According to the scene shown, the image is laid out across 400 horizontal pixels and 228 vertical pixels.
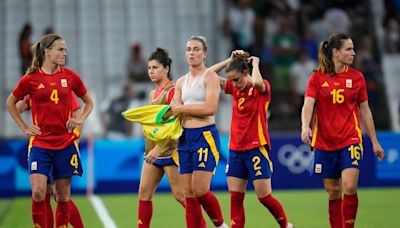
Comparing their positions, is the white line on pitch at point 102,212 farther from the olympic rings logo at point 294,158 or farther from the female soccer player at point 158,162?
the olympic rings logo at point 294,158

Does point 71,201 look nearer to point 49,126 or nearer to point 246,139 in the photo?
point 49,126

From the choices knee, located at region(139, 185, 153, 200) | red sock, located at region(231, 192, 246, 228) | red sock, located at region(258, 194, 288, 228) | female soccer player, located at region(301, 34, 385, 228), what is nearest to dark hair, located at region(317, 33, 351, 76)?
→ female soccer player, located at region(301, 34, 385, 228)

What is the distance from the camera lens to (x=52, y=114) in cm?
1119

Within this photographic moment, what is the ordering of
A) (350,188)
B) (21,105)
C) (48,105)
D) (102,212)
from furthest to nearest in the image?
1. (102,212)
2. (21,105)
3. (48,105)
4. (350,188)

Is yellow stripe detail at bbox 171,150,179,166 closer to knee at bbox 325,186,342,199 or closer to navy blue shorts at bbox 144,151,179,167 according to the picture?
navy blue shorts at bbox 144,151,179,167

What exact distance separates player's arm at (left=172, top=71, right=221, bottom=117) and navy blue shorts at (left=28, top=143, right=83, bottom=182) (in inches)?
52.1

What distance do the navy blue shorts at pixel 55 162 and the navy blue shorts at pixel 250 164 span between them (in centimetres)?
181

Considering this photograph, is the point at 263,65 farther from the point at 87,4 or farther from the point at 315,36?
the point at 87,4

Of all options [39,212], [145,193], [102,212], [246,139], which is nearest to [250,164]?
[246,139]

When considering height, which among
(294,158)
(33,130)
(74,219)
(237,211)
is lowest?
(294,158)

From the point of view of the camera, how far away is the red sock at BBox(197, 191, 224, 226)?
1123 centimetres

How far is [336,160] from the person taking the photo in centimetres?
1116

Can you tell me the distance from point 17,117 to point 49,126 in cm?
47

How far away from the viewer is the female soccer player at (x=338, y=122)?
11.0 meters
